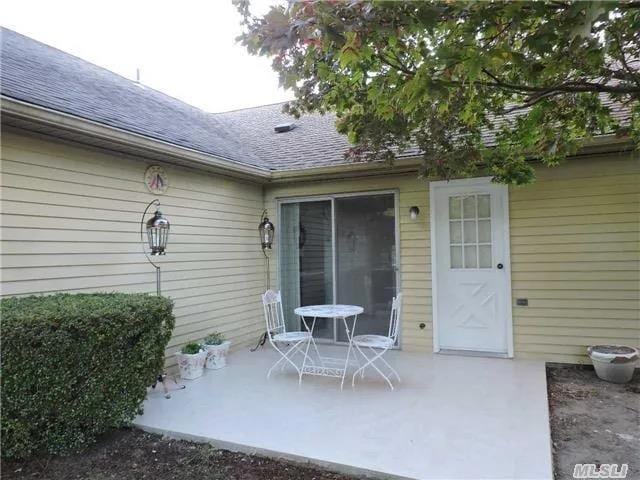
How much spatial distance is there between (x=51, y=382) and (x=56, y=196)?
1.66 m

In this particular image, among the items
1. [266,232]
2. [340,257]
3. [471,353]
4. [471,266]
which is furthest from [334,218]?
[471,353]

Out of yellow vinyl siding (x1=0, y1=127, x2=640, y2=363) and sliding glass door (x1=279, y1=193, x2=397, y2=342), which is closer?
yellow vinyl siding (x1=0, y1=127, x2=640, y2=363)

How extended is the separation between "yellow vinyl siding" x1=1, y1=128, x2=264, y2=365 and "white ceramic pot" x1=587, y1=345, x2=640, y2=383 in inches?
163

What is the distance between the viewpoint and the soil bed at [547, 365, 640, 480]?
8.86 ft

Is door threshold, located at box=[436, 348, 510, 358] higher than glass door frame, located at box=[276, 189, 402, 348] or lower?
lower

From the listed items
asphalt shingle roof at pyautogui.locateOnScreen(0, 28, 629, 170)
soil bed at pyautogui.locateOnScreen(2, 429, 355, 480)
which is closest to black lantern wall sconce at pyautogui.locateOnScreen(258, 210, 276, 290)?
asphalt shingle roof at pyautogui.locateOnScreen(0, 28, 629, 170)

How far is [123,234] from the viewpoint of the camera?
4.03 m

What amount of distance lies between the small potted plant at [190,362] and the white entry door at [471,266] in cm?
283

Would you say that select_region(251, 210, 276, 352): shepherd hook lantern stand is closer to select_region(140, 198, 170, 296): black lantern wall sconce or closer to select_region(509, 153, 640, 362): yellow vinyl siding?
select_region(140, 198, 170, 296): black lantern wall sconce

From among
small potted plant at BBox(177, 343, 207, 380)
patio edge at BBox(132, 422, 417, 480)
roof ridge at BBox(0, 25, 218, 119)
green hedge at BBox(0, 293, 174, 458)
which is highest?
roof ridge at BBox(0, 25, 218, 119)

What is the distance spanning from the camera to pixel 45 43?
17.4 ft

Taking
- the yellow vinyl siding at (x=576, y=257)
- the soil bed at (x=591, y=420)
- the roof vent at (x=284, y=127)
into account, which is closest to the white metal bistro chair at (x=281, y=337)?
the soil bed at (x=591, y=420)

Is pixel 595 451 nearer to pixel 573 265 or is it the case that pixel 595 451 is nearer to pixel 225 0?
pixel 573 265

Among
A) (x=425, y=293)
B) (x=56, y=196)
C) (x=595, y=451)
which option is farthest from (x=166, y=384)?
(x=595, y=451)
